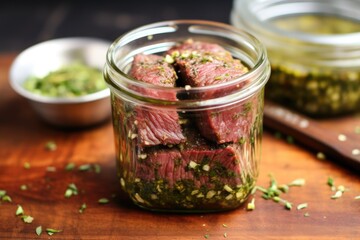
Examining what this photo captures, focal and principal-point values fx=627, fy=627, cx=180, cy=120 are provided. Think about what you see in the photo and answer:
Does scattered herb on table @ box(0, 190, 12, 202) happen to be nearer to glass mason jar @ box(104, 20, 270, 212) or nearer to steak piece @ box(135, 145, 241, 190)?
glass mason jar @ box(104, 20, 270, 212)

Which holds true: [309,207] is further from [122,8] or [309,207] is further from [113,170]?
[122,8]

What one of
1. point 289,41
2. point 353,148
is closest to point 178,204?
point 353,148

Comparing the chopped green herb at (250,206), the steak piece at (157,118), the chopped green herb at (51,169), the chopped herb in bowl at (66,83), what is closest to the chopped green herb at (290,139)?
the chopped green herb at (250,206)

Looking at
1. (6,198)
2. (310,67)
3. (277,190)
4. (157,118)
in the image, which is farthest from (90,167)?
(310,67)

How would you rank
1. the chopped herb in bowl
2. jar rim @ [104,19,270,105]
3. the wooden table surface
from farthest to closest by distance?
1. the chopped herb in bowl
2. the wooden table surface
3. jar rim @ [104,19,270,105]

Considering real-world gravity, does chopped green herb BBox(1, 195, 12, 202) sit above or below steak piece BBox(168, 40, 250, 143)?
below

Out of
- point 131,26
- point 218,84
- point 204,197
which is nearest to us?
point 218,84

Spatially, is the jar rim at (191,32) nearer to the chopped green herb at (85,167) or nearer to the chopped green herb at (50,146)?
the chopped green herb at (85,167)

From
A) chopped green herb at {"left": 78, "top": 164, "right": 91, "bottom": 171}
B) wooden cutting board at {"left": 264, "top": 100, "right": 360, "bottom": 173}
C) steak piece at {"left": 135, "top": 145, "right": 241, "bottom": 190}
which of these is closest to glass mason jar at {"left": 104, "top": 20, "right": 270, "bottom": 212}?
steak piece at {"left": 135, "top": 145, "right": 241, "bottom": 190}
